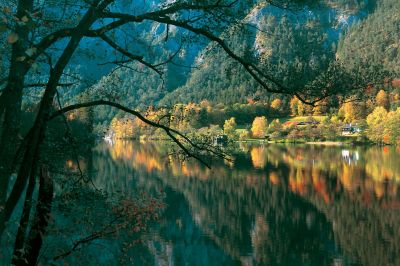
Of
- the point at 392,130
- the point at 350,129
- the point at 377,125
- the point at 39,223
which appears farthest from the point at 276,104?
the point at 39,223

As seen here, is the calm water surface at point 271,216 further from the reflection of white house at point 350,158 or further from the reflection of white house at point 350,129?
the reflection of white house at point 350,129

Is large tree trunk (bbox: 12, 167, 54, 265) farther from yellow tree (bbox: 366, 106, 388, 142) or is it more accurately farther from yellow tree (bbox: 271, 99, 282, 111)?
yellow tree (bbox: 271, 99, 282, 111)

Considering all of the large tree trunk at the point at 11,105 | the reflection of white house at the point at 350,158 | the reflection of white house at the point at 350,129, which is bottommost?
the reflection of white house at the point at 350,158

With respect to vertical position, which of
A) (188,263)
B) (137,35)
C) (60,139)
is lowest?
(188,263)

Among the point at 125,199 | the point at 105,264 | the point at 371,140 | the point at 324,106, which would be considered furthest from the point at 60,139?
the point at 371,140

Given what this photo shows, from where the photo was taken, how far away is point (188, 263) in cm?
1659

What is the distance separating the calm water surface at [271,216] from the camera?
17.2 m

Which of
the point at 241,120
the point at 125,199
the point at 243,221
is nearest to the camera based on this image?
the point at 125,199

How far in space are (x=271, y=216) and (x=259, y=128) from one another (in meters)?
71.5

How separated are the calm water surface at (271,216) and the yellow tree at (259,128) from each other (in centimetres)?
5489

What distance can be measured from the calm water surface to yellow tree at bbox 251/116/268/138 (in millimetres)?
54889

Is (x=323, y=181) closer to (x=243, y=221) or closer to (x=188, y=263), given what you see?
(x=243, y=221)

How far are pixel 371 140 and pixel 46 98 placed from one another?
269 feet

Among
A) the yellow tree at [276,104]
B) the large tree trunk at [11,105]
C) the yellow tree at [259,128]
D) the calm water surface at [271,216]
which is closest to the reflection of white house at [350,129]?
the yellow tree at [259,128]
